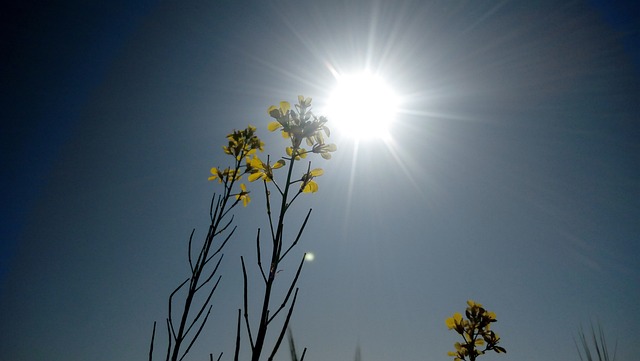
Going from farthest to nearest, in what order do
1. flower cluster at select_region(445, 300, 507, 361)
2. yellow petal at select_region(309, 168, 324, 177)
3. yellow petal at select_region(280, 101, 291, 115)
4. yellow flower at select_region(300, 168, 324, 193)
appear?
flower cluster at select_region(445, 300, 507, 361) → yellow petal at select_region(280, 101, 291, 115) → yellow petal at select_region(309, 168, 324, 177) → yellow flower at select_region(300, 168, 324, 193)

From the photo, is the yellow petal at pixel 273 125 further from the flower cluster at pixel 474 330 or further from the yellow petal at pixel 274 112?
the flower cluster at pixel 474 330

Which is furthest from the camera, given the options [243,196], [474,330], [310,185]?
[474,330]

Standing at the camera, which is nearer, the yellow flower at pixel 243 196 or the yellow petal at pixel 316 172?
the yellow petal at pixel 316 172

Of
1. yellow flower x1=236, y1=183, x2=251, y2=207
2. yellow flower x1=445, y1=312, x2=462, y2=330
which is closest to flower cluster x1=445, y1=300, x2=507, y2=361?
yellow flower x1=445, y1=312, x2=462, y2=330

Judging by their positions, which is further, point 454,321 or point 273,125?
point 454,321

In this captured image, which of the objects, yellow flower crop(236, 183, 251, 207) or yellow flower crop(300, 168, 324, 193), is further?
yellow flower crop(236, 183, 251, 207)

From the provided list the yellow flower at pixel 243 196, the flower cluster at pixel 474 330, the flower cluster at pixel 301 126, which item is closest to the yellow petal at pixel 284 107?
the flower cluster at pixel 301 126

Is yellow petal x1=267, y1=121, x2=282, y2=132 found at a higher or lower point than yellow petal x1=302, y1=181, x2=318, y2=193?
higher

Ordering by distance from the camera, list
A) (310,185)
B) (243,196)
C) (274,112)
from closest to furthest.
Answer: (310,185) → (274,112) → (243,196)

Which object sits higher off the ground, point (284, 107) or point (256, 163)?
point (284, 107)

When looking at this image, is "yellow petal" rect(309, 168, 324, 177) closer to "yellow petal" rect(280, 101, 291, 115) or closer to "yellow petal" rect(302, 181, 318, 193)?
"yellow petal" rect(302, 181, 318, 193)

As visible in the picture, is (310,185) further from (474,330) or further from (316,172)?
(474,330)

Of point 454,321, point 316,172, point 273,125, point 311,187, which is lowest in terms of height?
point 311,187

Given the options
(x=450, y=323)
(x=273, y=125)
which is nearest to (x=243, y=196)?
(x=273, y=125)
